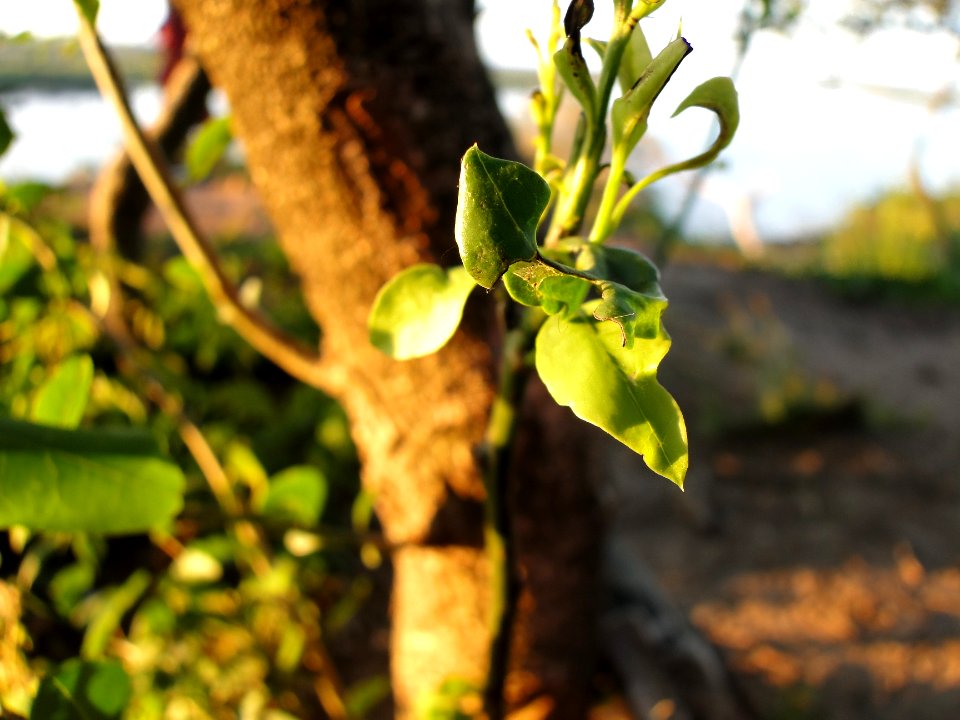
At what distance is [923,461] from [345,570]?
136 cm

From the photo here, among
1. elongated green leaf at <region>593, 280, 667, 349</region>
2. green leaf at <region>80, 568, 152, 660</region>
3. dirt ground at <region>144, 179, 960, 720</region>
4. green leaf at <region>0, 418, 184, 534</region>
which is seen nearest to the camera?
elongated green leaf at <region>593, 280, 667, 349</region>

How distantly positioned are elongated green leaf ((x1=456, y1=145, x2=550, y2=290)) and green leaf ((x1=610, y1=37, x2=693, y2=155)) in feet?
0.12

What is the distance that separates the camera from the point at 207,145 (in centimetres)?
47

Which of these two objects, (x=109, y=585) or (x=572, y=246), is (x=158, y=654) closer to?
(x=109, y=585)

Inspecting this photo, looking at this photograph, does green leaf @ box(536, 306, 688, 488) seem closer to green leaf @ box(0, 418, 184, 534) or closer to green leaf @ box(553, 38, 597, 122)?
green leaf @ box(553, 38, 597, 122)

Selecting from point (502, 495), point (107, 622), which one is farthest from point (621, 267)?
point (107, 622)

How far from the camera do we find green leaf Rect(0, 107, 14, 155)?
30 centimetres

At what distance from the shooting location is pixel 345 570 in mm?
1015

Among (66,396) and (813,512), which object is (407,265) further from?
(813,512)

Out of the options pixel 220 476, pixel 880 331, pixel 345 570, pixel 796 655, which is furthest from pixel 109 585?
pixel 880 331

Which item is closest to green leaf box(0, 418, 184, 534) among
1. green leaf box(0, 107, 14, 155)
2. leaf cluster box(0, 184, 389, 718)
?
leaf cluster box(0, 184, 389, 718)

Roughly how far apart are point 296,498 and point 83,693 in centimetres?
22

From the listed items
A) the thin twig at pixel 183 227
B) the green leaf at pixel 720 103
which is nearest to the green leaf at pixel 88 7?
the thin twig at pixel 183 227

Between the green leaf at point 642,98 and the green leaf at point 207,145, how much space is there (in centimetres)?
35
